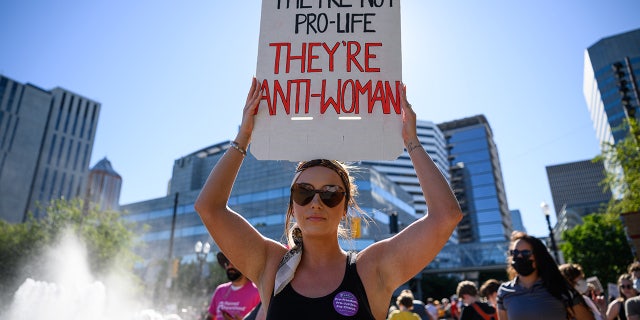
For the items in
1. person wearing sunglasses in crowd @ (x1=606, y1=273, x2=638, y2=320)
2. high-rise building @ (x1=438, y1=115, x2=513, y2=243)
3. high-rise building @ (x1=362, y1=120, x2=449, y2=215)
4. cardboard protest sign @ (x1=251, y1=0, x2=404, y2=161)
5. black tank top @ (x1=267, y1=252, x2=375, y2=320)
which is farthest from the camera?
high-rise building @ (x1=438, y1=115, x2=513, y2=243)

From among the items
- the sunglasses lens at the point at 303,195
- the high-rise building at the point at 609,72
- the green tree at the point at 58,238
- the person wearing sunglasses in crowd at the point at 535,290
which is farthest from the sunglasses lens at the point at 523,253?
the high-rise building at the point at 609,72

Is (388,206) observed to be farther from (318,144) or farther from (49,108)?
(49,108)

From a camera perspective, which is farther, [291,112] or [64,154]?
[64,154]

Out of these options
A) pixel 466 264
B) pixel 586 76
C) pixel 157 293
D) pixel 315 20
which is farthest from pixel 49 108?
pixel 586 76

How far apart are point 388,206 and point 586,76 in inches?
3191

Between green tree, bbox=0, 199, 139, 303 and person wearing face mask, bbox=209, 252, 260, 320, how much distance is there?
1133 inches

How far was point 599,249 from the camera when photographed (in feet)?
135

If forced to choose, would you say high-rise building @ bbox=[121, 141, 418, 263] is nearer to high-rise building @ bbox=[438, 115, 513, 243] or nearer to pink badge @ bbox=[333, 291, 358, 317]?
pink badge @ bbox=[333, 291, 358, 317]

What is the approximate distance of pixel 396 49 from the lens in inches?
82.0

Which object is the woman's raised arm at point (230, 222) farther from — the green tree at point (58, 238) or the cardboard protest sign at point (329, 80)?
the green tree at point (58, 238)

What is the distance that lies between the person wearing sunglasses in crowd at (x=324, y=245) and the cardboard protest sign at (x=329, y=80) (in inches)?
3.2

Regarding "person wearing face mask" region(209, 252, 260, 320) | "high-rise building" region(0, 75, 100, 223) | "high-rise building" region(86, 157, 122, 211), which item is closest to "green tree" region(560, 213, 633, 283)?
"person wearing face mask" region(209, 252, 260, 320)

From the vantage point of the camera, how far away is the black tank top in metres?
1.58

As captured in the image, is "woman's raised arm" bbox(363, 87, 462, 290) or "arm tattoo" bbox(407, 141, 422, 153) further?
"arm tattoo" bbox(407, 141, 422, 153)
